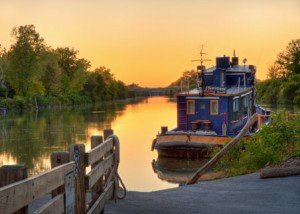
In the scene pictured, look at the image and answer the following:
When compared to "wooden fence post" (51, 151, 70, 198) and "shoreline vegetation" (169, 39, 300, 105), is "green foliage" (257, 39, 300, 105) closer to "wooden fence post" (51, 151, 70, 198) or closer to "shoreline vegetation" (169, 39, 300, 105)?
"shoreline vegetation" (169, 39, 300, 105)

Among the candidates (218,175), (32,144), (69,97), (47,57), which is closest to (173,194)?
(218,175)

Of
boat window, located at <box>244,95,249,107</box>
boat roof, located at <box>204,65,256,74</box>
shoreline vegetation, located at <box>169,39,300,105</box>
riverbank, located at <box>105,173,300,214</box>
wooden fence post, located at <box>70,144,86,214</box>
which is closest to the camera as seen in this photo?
wooden fence post, located at <box>70,144,86,214</box>

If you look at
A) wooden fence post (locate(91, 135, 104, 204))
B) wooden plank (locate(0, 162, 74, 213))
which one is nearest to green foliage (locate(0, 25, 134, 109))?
wooden fence post (locate(91, 135, 104, 204))

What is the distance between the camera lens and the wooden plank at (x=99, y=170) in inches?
317

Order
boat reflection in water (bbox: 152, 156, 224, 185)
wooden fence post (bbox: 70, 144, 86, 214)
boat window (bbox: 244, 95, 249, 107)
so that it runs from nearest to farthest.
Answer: wooden fence post (bbox: 70, 144, 86, 214) → boat reflection in water (bbox: 152, 156, 224, 185) → boat window (bbox: 244, 95, 249, 107)

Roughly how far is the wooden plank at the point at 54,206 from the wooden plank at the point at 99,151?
1.43m

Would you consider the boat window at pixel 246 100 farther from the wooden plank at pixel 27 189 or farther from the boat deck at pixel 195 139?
the wooden plank at pixel 27 189

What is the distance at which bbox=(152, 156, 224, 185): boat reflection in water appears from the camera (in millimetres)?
25462

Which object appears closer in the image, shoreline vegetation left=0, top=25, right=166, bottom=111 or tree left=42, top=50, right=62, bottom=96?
shoreline vegetation left=0, top=25, right=166, bottom=111

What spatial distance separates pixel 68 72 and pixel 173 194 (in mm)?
121560

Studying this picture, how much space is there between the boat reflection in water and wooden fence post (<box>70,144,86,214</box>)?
1605 cm

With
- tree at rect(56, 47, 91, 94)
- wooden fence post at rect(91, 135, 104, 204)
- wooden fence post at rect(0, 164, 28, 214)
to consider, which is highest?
tree at rect(56, 47, 91, 94)

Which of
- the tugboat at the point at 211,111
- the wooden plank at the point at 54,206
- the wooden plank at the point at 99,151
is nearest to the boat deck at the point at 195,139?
the tugboat at the point at 211,111

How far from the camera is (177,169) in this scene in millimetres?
28875
